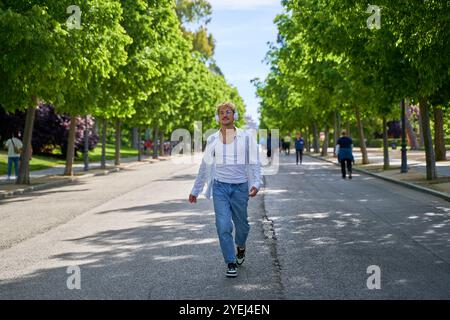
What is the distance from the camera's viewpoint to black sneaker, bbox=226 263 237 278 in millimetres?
6930

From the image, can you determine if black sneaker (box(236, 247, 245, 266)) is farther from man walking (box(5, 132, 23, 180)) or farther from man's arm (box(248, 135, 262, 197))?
man walking (box(5, 132, 23, 180))

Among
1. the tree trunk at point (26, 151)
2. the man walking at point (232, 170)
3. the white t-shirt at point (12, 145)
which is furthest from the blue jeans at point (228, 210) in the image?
the white t-shirt at point (12, 145)

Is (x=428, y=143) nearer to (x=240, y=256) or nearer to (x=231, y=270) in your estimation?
(x=240, y=256)

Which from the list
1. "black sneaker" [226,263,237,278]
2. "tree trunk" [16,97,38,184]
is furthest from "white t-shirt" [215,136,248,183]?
"tree trunk" [16,97,38,184]

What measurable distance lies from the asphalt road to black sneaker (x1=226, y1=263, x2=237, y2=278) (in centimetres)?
7

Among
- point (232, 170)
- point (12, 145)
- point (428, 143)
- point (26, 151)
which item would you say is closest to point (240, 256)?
point (232, 170)

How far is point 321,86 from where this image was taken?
30344 millimetres

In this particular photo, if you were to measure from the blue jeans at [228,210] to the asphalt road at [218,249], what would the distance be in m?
0.33

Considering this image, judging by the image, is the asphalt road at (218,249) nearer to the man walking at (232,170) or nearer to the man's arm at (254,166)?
the man walking at (232,170)

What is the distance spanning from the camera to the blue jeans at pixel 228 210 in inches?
278

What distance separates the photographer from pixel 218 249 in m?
8.80

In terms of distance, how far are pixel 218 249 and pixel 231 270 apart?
1855 millimetres
